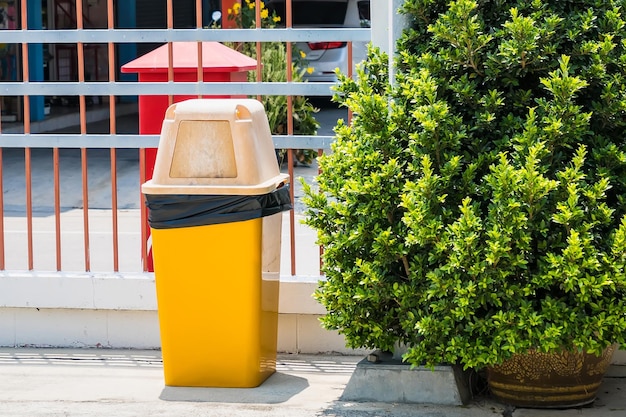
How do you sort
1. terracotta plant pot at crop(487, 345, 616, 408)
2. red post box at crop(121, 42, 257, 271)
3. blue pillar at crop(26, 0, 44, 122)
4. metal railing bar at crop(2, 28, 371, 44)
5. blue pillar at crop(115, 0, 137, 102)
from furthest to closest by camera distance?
1. blue pillar at crop(115, 0, 137, 102)
2. blue pillar at crop(26, 0, 44, 122)
3. red post box at crop(121, 42, 257, 271)
4. metal railing bar at crop(2, 28, 371, 44)
5. terracotta plant pot at crop(487, 345, 616, 408)

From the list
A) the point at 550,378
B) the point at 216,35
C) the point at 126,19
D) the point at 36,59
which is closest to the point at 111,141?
the point at 216,35

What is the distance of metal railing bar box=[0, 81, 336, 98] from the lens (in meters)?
5.09

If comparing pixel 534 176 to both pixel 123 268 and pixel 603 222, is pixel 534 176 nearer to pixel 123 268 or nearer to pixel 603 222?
pixel 603 222

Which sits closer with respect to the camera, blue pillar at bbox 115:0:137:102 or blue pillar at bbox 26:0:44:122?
blue pillar at bbox 26:0:44:122

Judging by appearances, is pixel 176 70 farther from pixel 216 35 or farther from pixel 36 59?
pixel 36 59

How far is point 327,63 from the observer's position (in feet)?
56.9

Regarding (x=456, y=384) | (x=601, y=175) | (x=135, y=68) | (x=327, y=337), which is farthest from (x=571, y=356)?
(x=135, y=68)

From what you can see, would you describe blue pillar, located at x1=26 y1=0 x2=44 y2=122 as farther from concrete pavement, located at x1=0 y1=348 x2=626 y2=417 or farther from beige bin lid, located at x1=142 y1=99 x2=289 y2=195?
beige bin lid, located at x1=142 y1=99 x2=289 y2=195

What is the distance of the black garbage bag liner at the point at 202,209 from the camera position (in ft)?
14.8

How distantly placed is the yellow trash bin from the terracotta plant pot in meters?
1.09

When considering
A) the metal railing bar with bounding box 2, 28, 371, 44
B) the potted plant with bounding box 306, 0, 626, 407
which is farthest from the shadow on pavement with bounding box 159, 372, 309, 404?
the metal railing bar with bounding box 2, 28, 371, 44

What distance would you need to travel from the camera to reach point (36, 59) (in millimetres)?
16891

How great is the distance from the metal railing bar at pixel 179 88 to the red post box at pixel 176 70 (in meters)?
0.11

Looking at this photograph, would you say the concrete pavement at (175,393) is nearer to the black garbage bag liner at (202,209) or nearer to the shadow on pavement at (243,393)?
the shadow on pavement at (243,393)
